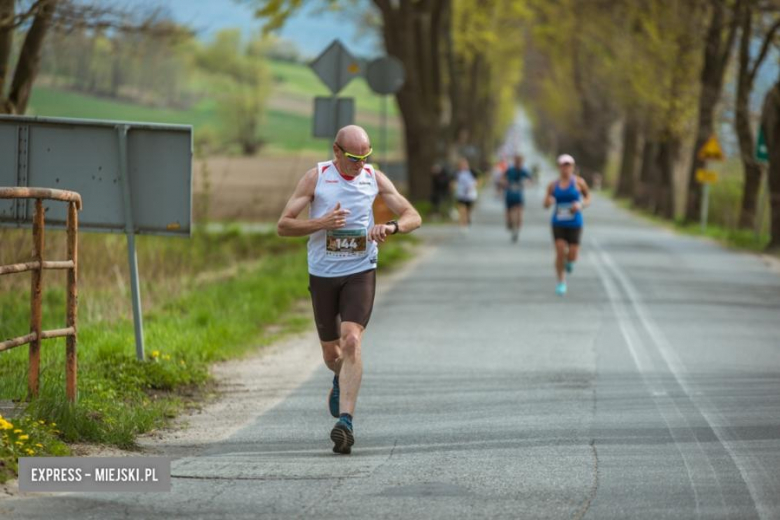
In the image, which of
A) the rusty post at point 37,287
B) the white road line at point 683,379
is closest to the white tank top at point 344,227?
the rusty post at point 37,287

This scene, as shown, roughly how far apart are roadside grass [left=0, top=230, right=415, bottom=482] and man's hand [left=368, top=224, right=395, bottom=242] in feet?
5.90

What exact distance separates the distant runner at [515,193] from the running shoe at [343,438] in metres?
22.9

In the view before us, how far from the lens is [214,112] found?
107 metres

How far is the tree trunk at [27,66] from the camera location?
17.9 meters

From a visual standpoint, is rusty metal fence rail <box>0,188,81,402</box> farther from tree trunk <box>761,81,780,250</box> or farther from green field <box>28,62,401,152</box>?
tree trunk <box>761,81,780,250</box>

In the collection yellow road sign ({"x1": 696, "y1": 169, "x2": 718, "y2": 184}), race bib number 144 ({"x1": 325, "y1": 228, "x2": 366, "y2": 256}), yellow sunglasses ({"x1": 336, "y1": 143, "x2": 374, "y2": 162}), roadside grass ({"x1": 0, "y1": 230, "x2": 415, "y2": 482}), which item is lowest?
roadside grass ({"x1": 0, "y1": 230, "x2": 415, "y2": 482})

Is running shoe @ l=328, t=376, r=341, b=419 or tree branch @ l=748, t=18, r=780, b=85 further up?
tree branch @ l=748, t=18, r=780, b=85

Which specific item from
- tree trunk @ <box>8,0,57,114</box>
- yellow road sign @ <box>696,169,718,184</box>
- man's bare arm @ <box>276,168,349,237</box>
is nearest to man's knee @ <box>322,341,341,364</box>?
man's bare arm @ <box>276,168,349,237</box>

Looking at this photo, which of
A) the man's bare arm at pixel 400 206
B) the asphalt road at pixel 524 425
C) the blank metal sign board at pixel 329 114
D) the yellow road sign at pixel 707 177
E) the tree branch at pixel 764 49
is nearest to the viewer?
the asphalt road at pixel 524 425

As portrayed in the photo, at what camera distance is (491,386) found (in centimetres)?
1098

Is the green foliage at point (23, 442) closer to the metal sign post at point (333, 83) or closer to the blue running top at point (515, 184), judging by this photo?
the metal sign post at point (333, 83)

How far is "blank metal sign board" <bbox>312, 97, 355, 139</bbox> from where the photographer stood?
19.6 meters

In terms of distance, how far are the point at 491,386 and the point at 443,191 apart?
32350 millimetres

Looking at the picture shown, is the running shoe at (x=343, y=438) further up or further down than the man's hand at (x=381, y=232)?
further down
